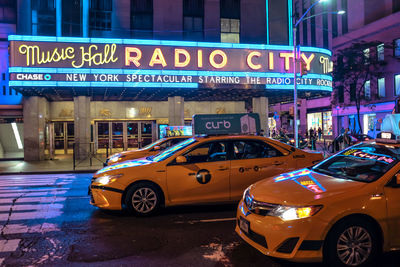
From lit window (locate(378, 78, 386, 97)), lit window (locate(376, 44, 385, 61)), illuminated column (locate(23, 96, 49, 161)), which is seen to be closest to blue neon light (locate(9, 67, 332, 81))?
illuminated column (locate(23, 96, 49, 161))

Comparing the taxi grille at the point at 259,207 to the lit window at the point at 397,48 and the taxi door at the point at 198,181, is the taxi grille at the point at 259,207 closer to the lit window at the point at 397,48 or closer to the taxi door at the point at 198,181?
the taxi door at the point at 198,181

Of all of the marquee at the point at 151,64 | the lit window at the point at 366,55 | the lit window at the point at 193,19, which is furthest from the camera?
the lit window at the point at 366,55

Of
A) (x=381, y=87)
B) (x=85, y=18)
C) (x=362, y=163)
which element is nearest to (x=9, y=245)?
(x=362, y=163)

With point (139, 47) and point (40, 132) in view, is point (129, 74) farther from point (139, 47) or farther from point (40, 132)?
point (40, 132)

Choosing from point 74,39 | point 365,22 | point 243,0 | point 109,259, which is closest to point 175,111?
point 74,39

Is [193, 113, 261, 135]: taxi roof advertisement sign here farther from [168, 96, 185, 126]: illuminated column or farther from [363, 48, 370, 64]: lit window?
[363, 48, 370, 64]: lit window

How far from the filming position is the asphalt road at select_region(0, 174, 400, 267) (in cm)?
447

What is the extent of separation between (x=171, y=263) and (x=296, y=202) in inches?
72.2

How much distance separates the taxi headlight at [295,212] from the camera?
3848 millimetres

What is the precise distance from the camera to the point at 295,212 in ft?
12.8

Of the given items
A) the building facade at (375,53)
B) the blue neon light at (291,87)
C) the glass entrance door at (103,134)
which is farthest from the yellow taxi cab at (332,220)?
the building facade at (375,53)

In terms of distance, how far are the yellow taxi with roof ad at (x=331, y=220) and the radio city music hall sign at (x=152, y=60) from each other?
1493 centimetres

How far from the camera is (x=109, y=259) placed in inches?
178

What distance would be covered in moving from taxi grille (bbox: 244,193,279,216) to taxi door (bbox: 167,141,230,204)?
218cm
